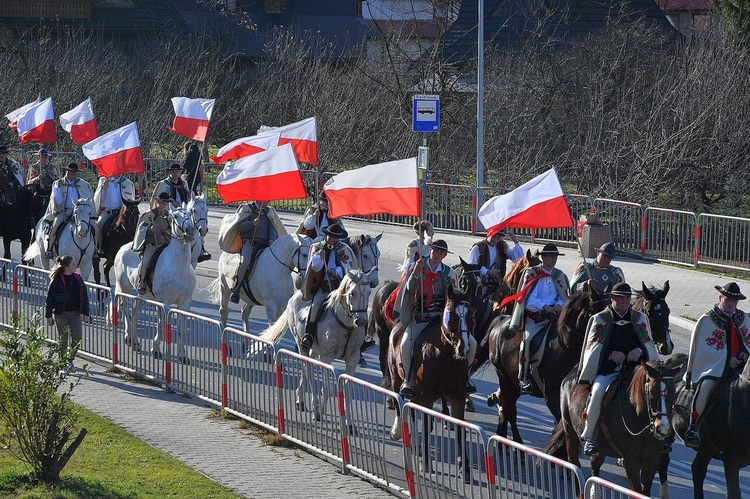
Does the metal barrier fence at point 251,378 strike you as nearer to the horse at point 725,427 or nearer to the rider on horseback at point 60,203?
the horse at point 725,427

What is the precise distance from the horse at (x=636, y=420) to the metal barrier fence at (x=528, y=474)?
47.6 inches

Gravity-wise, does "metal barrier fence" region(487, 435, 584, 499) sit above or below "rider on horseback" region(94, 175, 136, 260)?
below

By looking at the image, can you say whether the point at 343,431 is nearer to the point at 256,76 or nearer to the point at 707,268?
the point at 707,268

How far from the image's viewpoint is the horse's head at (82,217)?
21.7 m

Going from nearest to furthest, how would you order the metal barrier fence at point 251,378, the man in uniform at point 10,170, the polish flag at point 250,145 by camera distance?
the metal barrier fence at point 251,378 < the polish flag at point 250,145 < the man in uniform at point 10,170

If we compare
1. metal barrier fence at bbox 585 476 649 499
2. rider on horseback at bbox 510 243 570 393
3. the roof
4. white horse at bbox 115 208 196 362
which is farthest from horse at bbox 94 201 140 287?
the roof

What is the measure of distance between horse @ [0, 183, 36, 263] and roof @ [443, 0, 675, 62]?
1827cm

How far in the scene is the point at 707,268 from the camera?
25.2m

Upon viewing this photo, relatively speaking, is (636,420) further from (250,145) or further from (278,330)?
(250,145)

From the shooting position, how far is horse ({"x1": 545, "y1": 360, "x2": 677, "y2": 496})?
10508mm

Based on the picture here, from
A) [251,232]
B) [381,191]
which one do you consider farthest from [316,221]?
[381,191]

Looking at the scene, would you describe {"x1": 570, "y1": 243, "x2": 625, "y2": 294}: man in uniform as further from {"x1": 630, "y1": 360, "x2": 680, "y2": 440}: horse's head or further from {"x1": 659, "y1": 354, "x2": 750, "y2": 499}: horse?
{"x1": 630, "y1": 360, "x2": 680, "y2": 440}: horse's head

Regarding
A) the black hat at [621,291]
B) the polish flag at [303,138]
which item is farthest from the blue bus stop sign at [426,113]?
the black hat at [621,291]

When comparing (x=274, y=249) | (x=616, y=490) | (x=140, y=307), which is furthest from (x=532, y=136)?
(x=616, y=490)
